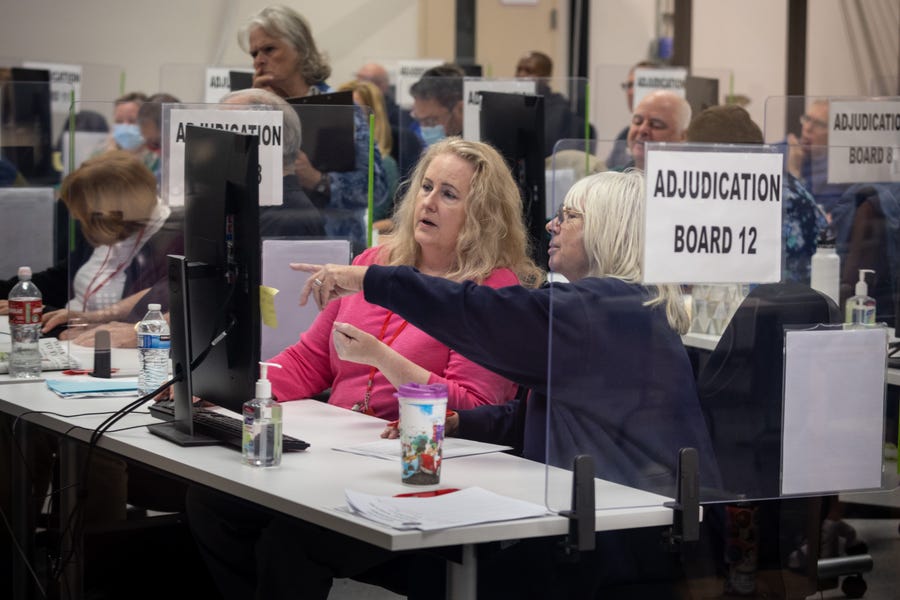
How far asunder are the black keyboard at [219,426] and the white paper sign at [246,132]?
698 millimetres

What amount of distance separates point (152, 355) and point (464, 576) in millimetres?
1268

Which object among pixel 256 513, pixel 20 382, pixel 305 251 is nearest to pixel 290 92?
pixel 305 251

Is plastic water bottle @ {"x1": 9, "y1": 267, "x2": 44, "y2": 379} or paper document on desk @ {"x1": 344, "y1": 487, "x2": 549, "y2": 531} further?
plastic water bottle @ {"x1": 9, "y1": 267, "x2": 44, "y2": 379}

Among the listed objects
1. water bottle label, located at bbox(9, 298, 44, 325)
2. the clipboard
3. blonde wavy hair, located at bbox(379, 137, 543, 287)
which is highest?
the clipboard

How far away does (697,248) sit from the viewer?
221 centimetres

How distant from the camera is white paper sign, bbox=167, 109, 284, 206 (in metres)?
3.34

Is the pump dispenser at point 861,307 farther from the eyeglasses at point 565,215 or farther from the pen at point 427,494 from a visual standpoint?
the pen at point 427,494

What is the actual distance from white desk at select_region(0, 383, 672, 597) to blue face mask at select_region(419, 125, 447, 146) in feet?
9.45

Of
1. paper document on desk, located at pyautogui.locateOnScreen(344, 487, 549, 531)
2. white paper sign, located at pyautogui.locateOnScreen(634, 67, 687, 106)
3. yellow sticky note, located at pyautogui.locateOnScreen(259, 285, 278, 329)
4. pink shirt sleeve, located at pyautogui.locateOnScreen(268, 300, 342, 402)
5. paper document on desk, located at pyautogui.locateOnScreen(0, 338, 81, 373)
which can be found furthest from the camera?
white paper sign, located at pyautogui.locateOnScreen(634, 67, 687, 106)

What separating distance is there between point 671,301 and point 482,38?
8.56 meters

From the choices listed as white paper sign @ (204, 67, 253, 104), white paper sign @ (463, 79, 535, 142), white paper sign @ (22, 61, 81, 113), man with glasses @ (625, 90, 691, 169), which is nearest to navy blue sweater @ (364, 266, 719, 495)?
white paper sign @ (463, 79, 535, 142)

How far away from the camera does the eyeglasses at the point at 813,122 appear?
511 centimetres

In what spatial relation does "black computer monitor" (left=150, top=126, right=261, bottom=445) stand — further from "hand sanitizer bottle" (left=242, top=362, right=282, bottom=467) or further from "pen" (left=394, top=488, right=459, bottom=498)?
"pen" (left=394, top=488, right=459, bottom=498)

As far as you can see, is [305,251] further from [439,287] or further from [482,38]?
[482,38]
